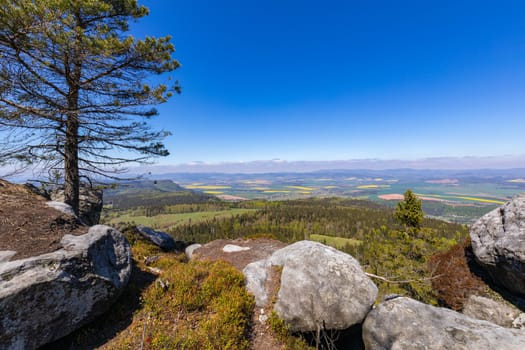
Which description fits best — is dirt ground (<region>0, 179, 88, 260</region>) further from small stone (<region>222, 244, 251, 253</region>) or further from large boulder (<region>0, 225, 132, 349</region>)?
small stone (<region>222, 244, 251, 253</region>)

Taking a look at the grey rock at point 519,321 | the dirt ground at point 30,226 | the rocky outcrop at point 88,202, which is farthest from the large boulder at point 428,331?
the rocky outcrop at point 88,202

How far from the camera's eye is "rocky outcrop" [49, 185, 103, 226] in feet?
38.6

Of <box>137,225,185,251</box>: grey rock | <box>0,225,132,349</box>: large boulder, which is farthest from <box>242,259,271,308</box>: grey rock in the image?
<box>137,225,185,251</box>: grey rock

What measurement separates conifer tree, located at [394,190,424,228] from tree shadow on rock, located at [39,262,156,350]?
2078 cm

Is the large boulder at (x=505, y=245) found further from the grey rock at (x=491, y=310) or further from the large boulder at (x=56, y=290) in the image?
the large boulder at (x=56, y=290)

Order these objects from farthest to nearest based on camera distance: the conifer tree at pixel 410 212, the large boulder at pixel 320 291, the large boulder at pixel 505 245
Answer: the conifer tree at pixel 410 212, the large boulder at pixel 505 245, the large boulder at pixel 320 291

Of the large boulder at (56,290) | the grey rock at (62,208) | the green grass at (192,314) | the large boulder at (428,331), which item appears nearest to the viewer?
the large boulder at (56,290)

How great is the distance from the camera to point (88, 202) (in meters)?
12.3

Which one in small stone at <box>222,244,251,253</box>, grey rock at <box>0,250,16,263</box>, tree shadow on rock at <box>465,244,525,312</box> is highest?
grey rock at <box>0,250,16,263</box>

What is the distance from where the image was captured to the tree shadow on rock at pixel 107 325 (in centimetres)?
439

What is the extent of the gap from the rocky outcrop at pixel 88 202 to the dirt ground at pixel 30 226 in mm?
5203

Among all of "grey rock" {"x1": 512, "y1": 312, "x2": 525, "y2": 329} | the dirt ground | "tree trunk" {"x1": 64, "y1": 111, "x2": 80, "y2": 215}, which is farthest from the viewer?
"tree trunk" {"x1": 64, "y1": 111, "x2": 80, "y2": 215}

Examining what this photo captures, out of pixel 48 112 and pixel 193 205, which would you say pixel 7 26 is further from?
pixel 193 205

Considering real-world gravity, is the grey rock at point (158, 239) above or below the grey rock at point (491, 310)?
above
